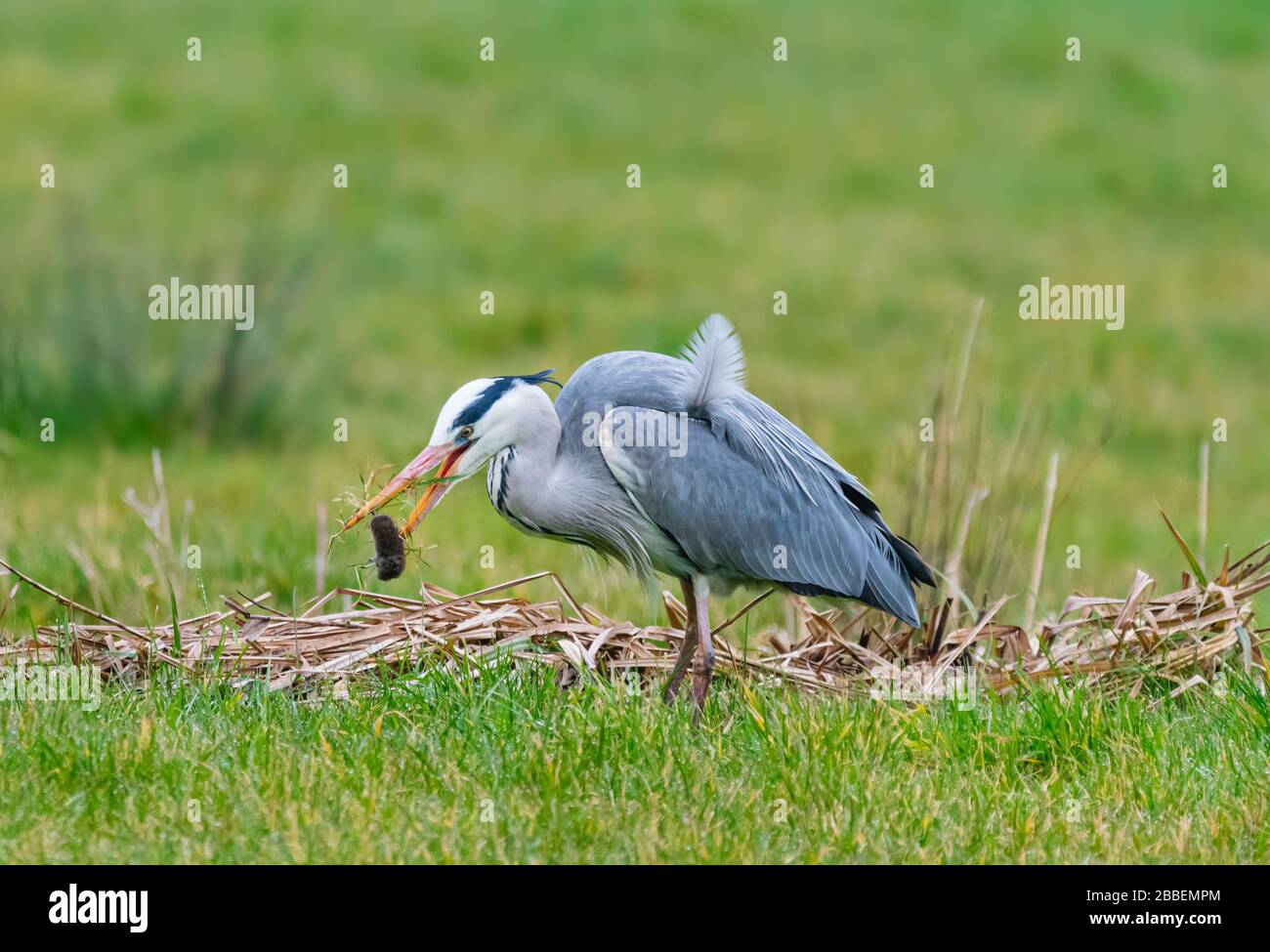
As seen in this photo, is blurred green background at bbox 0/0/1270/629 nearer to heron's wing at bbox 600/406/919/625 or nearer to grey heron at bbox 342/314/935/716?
grey heron at bbox 342/314/935/716

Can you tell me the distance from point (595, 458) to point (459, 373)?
29.1 feet

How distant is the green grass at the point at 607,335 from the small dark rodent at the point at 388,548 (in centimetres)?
55

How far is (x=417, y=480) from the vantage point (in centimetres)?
591

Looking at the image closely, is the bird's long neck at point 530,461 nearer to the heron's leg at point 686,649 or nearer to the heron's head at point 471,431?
the heron's head at point 471,431

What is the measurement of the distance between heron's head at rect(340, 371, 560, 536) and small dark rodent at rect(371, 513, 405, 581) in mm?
53

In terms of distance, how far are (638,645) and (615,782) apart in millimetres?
1732

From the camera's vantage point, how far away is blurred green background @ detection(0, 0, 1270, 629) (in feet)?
29.5

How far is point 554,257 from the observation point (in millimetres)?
17531

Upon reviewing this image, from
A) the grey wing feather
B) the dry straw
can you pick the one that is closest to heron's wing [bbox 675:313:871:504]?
the grey wing feather

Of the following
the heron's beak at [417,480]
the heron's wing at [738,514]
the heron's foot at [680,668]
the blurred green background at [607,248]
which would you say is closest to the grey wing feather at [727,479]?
the heron's wing at [738,514]

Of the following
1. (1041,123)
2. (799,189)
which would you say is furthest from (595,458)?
(1041,123)

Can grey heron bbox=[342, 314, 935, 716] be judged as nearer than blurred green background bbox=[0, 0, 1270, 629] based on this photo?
Yes

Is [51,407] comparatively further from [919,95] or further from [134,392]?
[919,95]

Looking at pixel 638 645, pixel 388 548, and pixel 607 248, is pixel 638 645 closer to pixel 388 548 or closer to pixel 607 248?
pixel 388 548
